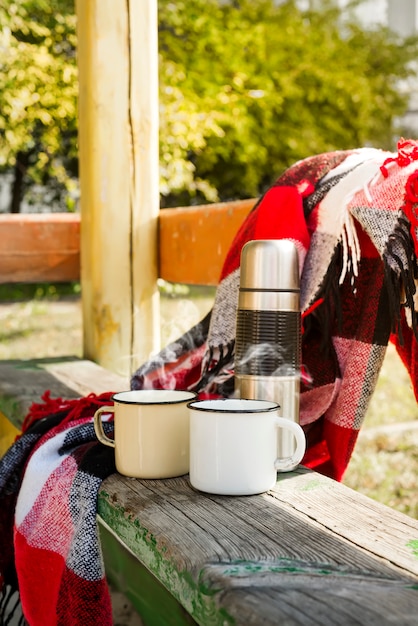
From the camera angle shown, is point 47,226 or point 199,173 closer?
point 47,226

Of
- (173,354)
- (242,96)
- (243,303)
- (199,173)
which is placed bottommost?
(173,354)

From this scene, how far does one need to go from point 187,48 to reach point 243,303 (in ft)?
16.9

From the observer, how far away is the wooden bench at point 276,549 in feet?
1.90

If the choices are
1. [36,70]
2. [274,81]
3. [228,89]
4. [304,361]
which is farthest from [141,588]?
[274,81]

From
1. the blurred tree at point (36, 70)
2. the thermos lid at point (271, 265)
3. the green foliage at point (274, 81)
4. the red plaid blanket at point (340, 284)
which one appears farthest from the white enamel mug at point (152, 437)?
the green foliage at point (274, 81)

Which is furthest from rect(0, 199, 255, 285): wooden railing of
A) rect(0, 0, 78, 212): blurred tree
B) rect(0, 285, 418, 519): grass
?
rect(0, 0, 78, 212): blurred tree

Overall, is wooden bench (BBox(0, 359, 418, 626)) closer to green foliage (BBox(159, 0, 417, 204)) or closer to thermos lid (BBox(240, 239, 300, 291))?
thermos lid (BBox(240, 239, 300, 291))

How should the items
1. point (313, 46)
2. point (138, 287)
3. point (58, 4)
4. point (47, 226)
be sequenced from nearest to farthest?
point (138, 287)
point (47, 226)
point (58, 4)
point (313, 46)

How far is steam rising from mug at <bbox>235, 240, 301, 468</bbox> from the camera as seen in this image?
0.96 m

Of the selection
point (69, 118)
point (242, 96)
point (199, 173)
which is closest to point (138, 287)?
point (69, 118)

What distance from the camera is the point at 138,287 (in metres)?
2.00

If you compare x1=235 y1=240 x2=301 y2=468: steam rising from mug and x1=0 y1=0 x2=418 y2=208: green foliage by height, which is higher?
x1=0 y1=0 x2=418 y2=208: green foliage

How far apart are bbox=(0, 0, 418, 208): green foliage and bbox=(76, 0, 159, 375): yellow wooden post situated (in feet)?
7.96

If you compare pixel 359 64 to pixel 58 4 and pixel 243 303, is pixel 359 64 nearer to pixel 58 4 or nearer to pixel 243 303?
pixel 58 4
